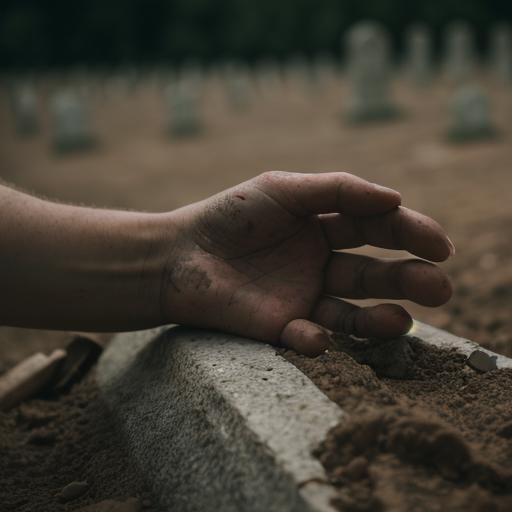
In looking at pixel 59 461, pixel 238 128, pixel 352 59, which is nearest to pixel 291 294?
pixel 59 461

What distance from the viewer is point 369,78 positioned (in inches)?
365

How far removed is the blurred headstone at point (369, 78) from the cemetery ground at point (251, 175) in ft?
0.96

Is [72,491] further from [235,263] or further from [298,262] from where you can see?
[298,262]

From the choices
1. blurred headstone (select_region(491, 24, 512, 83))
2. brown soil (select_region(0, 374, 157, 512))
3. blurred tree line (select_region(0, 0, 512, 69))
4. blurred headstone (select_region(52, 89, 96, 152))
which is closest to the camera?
brown soil (select_region(0, 374, 157, 512))

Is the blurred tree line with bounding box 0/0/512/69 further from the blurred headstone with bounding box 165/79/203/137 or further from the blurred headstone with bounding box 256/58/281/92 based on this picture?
the blurred headstone with bounding box 165/79/203/137

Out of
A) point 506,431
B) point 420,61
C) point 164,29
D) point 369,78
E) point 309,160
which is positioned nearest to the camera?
point 506,431

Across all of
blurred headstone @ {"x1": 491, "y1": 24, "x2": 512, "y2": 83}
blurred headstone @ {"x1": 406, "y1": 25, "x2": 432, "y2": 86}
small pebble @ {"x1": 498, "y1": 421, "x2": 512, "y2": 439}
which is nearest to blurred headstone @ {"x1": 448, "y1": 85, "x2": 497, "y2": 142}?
blurred headstone @ {"x1": 491, "y1": 24, "x2": 512, "y2": 83}

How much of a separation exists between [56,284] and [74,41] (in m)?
24.0

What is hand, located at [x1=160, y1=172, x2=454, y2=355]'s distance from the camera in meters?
1.57

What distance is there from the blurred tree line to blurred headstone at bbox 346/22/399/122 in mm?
8936

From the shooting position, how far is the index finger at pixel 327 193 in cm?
155

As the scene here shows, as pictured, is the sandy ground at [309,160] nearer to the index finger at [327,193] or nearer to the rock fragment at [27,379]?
the index finger at [327,193]

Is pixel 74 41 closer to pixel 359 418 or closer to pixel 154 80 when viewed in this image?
pixel 154 80

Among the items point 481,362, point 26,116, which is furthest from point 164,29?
point 481,362
